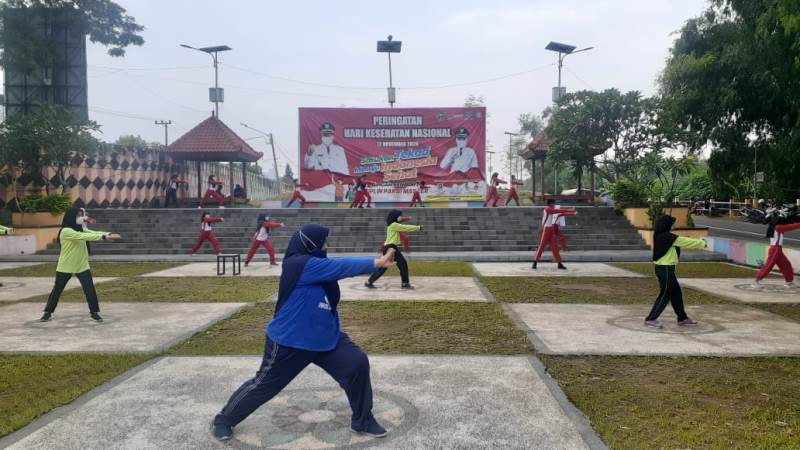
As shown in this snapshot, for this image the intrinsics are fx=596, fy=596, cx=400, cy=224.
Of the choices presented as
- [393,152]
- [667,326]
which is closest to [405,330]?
[667,326]

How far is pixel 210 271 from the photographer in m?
14.6

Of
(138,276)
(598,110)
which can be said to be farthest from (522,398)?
(598,110)

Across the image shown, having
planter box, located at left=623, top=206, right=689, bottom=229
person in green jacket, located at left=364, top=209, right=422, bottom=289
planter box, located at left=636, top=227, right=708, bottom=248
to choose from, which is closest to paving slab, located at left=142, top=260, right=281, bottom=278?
person in green jacket, located at left=364, top=209, right=422, bottom=289

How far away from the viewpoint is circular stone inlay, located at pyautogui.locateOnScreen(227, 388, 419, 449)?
4000 mm

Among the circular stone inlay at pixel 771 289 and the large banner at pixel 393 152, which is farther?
the large banner at pixel 393 152

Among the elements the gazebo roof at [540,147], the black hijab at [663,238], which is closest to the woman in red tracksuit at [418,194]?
the gazebo roof at [540,147]

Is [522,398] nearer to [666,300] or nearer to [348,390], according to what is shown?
[348,390]

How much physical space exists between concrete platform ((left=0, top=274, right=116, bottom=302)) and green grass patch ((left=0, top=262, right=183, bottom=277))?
0.78m

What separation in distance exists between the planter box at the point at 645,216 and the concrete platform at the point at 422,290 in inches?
420

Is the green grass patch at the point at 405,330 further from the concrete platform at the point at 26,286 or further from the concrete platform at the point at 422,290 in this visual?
the concrete platform at the point at 26,286

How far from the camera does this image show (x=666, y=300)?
25.6 feet

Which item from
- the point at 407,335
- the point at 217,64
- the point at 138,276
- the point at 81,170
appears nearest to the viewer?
the point at 407,335

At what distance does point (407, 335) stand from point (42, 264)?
13655mm

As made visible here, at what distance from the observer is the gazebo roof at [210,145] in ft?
92.6
